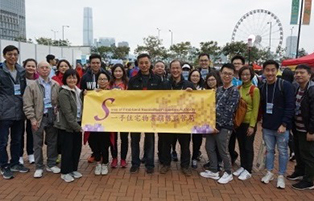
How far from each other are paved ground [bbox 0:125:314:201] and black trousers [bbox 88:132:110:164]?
12.0 inches

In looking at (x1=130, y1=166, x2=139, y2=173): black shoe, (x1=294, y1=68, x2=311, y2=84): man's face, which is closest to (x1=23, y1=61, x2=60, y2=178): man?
(x1=130, y1=166, x2=139, y2=173): black shoe

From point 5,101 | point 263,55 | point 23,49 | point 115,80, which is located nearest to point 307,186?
point 115,80

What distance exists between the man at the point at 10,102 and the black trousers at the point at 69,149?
75 centimetres

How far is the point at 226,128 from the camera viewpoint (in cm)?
415

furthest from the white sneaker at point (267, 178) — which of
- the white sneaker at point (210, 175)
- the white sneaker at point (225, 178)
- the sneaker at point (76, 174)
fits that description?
the sneaker at point (76, 174)

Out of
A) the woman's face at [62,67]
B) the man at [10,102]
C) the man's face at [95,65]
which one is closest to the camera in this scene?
the man at [10,102]

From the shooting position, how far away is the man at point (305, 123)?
3.81 m

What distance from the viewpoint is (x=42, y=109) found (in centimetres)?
427

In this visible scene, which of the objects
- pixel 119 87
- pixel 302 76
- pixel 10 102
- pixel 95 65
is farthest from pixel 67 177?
pixel 302 76

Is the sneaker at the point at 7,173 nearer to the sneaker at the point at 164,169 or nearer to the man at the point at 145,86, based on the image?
the man at the point at 145,86

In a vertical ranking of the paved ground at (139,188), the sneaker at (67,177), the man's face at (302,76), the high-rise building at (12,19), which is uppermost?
the high-rise building at (12,19)

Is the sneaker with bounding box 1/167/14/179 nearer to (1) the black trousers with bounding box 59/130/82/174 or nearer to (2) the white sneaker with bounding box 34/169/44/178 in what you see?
(2) the white sneaker with bounding box 34/169/44/178

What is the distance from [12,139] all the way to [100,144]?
1.39 metres

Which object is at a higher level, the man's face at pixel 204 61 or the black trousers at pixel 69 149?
the man's face at pixel 204 61
